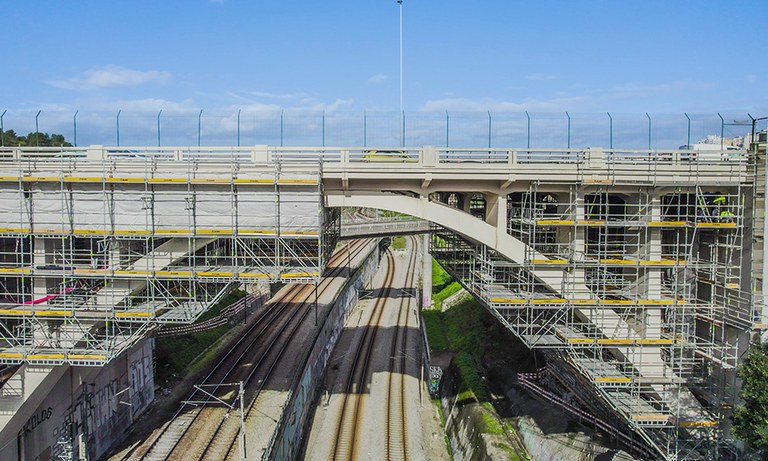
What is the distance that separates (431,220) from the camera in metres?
21.2

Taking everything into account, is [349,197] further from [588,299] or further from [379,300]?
[379,300]

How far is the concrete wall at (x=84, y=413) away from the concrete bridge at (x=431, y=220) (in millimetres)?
2337

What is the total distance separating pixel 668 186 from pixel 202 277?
17.3 m

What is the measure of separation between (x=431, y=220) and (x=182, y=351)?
1952cm

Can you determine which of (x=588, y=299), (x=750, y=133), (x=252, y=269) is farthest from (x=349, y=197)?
(x=750, y=133)

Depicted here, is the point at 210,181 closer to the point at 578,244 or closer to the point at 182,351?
the point at 578,244

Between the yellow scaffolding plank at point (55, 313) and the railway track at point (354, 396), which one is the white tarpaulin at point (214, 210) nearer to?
the yellow scaffolding plank at point (55, 313)

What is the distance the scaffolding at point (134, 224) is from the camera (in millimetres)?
20375

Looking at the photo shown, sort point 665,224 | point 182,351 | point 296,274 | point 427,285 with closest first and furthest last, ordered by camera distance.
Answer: point 665,224 < point 296,274 < point 182,351 < point 427,285

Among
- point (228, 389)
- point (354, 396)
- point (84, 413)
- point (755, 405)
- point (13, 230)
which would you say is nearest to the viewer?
point (755, 405)

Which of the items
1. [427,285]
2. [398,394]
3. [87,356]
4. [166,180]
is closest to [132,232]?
[166,180]

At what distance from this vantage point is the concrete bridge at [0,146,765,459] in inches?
805

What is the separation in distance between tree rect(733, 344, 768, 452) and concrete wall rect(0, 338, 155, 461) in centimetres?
2260

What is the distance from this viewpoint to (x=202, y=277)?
2059cm
